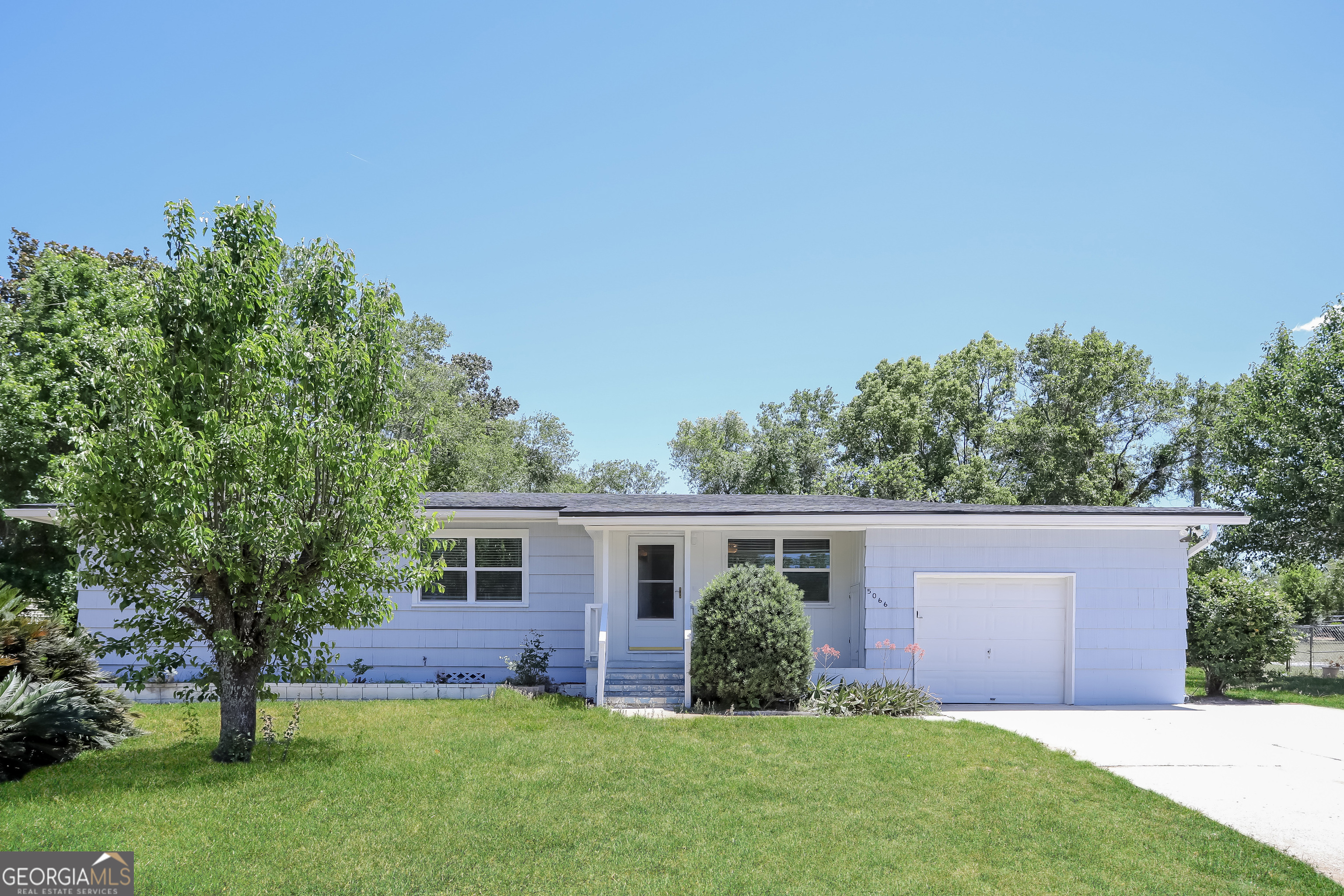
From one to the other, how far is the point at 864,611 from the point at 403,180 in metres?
15.9

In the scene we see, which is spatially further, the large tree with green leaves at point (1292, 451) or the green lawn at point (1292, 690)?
the large tree with green leaves at point (1292, 451)

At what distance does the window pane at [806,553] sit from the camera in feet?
44.6

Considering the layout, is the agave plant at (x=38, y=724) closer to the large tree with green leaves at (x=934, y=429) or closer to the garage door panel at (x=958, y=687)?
the garage door panel at (x=958, y=687)

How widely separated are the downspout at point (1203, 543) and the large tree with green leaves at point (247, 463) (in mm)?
11179

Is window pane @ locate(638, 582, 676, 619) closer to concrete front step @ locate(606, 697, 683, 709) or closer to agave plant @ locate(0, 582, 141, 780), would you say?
concrete front step @ locate(606, 697, 683, 709)

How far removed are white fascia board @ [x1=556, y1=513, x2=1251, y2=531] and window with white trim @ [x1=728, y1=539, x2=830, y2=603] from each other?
152cm

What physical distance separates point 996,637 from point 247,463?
1031 centimetres

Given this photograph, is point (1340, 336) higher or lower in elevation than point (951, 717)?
higher

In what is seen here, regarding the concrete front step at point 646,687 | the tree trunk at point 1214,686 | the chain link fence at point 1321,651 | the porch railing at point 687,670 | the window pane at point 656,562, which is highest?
the window pane at point 656,562

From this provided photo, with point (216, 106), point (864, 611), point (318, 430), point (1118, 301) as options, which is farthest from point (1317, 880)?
point (1118, 301)

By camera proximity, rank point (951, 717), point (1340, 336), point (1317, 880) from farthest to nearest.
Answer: point (1340, 336)
point (951, 717)
point (1317, 880)

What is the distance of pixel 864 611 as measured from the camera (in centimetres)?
1209

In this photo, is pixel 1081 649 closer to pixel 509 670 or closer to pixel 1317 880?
pixel 1317 880

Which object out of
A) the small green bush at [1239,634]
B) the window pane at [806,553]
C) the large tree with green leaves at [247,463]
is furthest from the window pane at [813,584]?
the large tree with green leaves at [247,463]
